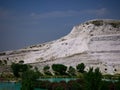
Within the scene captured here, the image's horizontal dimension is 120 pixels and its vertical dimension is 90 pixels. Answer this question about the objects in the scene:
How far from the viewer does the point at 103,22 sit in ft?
260

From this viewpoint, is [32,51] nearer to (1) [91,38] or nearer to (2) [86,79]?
(1) [91,38]

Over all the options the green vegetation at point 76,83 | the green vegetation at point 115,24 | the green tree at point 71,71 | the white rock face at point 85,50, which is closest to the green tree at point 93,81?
the green vegetation at point 76,83

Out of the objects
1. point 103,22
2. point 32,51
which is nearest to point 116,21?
point 103,22

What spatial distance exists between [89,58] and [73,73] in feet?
26.3

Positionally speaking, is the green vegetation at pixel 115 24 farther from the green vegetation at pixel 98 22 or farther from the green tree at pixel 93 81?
the green tree at pixel 93 81

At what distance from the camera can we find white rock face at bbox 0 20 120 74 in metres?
67.9

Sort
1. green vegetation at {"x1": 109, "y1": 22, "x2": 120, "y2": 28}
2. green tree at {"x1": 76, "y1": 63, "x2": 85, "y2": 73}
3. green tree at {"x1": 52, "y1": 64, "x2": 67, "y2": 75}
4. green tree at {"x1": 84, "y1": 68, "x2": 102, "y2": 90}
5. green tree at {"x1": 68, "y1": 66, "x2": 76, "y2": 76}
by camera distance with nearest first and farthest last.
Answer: green tree at {"x1": 84, "y1": 68, "x2": 102, "y2": 90} < green tree at {"x1": 68, "y1": 66, "x2": 76, "y2": 76} < green tree at {"x1": 52, "y1": 64, "x2": 67, "y2": 75} < green tree at {"x1": 76, "y1": 63, "x2": 85, "y2": 73} < green vegetation at {"x1": 109, "y1": 22, "x2": 120, "y2": 28}

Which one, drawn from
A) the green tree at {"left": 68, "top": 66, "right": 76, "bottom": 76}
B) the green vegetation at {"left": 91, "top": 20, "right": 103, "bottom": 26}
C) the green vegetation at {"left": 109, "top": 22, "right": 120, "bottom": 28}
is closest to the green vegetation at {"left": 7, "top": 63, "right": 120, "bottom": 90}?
the green tree at {"left": 68, "top": 66, "right": 76, "bottom": 76}

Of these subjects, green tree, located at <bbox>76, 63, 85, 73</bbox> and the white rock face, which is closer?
green tree, located at <bbox>76, 63, 85, 73</bbox>

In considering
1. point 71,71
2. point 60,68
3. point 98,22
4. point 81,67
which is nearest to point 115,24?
point 98,22

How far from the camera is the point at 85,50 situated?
7144 cm

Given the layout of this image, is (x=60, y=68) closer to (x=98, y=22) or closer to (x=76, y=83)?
(x=98, y=22)

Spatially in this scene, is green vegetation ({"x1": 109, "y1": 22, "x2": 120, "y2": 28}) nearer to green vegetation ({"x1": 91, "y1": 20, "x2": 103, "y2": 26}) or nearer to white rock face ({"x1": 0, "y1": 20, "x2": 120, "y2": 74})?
white rock face ({"x1": 0, "y1": 20, "x2": 120, "y2": 74})

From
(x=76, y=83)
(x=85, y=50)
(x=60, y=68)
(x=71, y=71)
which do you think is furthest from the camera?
(x=85, y=50)
